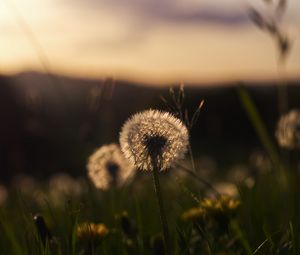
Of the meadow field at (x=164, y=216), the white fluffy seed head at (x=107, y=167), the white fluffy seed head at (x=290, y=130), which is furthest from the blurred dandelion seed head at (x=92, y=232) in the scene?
the white fluffy seed head at (x=290, y=130)

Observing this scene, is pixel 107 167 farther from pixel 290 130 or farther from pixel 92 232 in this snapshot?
pixel 290 130

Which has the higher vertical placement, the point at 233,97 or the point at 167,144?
the point at 233,97

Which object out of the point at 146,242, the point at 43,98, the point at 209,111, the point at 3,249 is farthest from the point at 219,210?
the point at 209,111

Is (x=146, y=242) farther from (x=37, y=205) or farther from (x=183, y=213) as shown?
(x=37, y=205)

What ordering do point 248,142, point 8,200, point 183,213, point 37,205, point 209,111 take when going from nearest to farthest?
point 183,213 → point 37,205 → point 8,200 → point 248,142 → point 209,111

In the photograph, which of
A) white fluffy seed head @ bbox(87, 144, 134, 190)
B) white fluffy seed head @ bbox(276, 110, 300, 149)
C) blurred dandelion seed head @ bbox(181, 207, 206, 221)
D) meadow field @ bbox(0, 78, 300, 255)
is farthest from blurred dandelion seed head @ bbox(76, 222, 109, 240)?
white fluffy seed head @ bbox(276, 110, 300, 149)

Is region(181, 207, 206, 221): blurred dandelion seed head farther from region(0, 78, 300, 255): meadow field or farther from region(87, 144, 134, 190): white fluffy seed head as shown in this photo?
region(87, 144, 134, 190): white fluffy seed head
